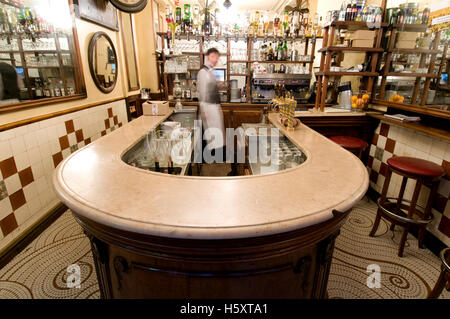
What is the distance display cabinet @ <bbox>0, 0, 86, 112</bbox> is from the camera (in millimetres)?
2166

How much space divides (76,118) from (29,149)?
2.70 feet

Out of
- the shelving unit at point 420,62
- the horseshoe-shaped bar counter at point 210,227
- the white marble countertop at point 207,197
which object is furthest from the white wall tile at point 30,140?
the shelving unit at point 420,62

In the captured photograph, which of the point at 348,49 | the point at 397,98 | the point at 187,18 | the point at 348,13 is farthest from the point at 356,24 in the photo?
the point at 187,18

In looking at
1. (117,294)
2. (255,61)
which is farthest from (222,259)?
(255,61)

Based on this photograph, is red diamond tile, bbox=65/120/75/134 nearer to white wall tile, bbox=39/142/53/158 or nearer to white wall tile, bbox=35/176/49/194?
white wall tile, bbox=39/142/53/158

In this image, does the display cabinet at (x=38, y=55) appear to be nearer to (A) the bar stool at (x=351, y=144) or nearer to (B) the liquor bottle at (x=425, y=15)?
(A) the bar stool at (x=351, y=144)

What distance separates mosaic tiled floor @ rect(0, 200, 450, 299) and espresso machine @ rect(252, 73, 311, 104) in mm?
3013

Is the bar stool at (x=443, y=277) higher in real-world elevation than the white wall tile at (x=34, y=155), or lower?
lower

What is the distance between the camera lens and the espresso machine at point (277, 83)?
4.73 meters

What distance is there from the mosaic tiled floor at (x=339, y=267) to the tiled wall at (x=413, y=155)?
1.12 feet

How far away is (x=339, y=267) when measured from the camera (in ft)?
6.80

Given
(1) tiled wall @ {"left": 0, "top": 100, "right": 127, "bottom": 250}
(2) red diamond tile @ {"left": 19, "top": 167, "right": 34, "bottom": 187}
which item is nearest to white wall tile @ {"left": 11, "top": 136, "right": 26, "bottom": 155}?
(1) tiled wall @ {"left": 0, "top": 100, "right": 127, "bottom": 250}

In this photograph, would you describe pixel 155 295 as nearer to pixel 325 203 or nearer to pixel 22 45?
pixel 325 203

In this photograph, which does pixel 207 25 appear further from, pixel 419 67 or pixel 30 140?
pixel 30 140
